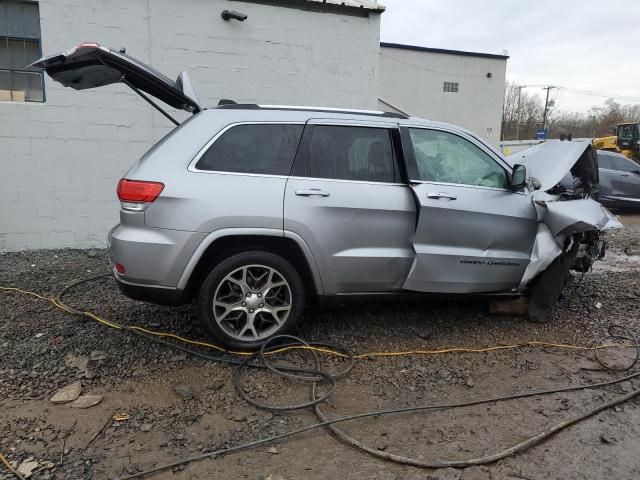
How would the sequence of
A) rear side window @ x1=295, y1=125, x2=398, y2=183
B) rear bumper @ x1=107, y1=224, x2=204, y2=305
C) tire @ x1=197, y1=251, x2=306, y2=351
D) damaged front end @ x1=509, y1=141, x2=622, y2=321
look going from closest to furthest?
rear bumper @ x1=107, y1=224, x2=204, y2=305
tire @ x1=197, y1=251, x2=306, y2=351
rear side window @ x1=295, y1=125, x2=398, y2=183
damaged front end @ x1=509, y1=141, x2=622, y2=321

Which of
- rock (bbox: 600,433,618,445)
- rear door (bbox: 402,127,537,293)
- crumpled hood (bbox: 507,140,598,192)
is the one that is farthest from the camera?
crumpled hood (bbox: 507,140,598,192)

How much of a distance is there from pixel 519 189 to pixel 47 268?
5.57 m

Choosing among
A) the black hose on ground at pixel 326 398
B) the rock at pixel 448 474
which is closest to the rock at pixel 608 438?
the black hose on ground at pixel 326 398

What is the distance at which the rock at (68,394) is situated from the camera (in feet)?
10.7

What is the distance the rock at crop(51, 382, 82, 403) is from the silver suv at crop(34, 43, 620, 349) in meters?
0.75

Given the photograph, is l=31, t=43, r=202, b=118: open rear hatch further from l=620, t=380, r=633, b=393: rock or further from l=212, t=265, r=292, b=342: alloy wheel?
l=620, t=380, r=633, b=393: rock

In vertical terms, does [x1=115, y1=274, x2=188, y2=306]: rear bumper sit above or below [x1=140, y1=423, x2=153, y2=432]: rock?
above

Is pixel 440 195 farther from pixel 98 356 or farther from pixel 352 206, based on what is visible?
pixel 98 356

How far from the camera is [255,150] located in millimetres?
3898

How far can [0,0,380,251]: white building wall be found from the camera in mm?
6887

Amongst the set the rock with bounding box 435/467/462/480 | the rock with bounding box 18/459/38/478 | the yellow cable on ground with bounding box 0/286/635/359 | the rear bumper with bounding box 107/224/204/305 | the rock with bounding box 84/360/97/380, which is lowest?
the rock with bounding box 18/459/38/478

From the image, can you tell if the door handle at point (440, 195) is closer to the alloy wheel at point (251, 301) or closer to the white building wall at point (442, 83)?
the alloy wheel at point (251, 301)

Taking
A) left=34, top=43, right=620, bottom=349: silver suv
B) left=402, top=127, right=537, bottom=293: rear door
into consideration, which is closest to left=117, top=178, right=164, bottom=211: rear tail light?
left=34, top=43, right=620, bottom=349: silver suv

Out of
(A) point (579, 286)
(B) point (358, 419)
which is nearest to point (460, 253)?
(B) point (358, 419)
